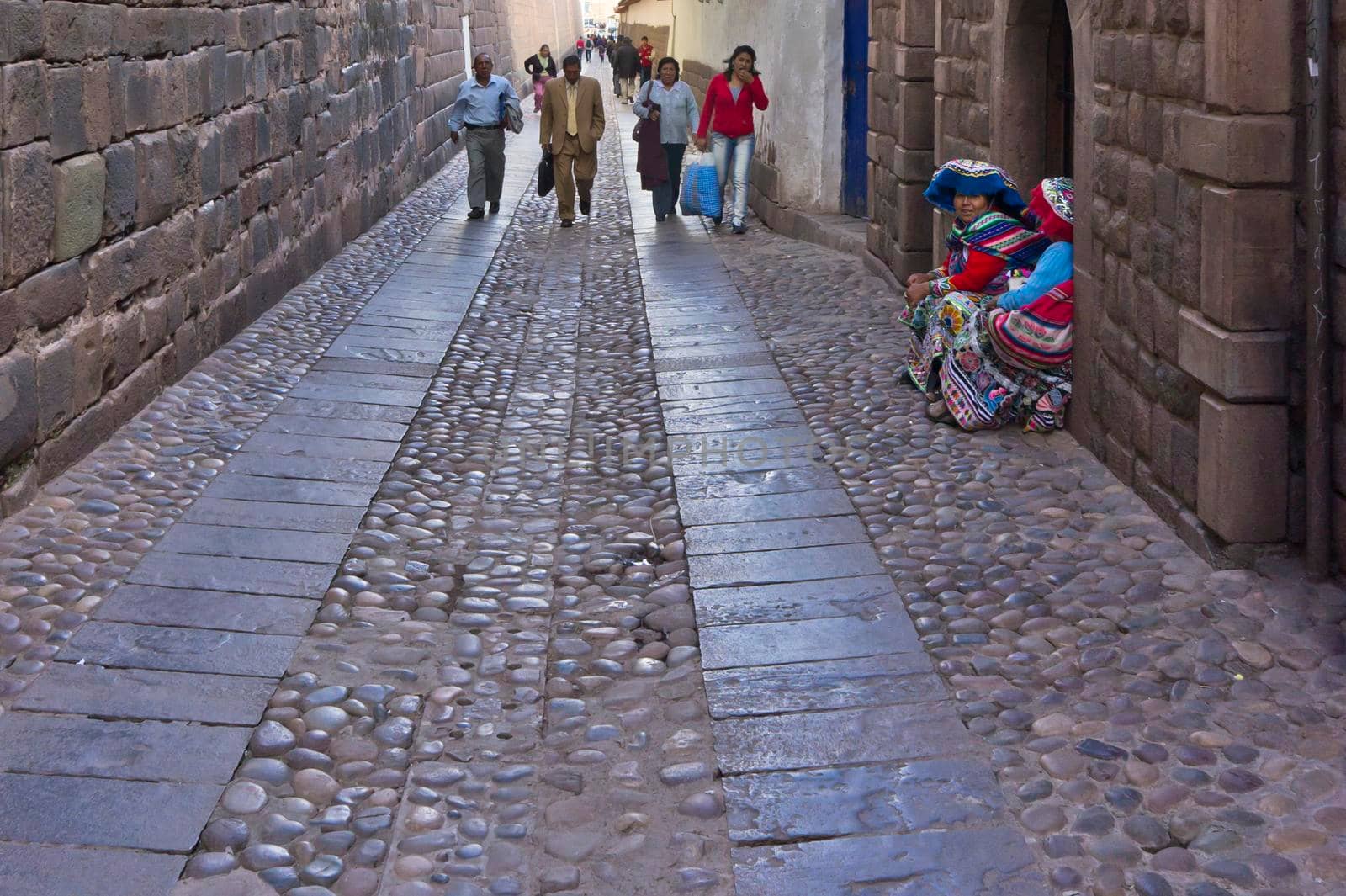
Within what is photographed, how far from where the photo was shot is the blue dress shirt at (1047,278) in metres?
6.64

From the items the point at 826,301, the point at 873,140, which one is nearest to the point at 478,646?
the point at 826,301

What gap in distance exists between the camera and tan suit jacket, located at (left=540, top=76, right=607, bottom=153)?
1441 cm

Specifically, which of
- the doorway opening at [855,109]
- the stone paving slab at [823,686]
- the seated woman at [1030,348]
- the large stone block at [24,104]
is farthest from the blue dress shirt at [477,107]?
the stone paving slab at [823,686]

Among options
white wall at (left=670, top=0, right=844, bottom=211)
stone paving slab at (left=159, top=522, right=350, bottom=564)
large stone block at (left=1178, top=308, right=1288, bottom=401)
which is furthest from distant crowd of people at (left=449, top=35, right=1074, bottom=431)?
white wall at (left=670, top=0, right=844, bottom=211)

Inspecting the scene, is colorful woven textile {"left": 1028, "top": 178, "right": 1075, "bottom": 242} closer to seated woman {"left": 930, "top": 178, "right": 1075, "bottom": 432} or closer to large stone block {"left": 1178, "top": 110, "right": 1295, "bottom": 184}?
seated woman {"left": 930, "top": 178, "right": 1075, "bottom": 432}

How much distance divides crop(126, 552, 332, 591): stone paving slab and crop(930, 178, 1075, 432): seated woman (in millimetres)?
2875

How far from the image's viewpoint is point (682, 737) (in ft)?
13.4

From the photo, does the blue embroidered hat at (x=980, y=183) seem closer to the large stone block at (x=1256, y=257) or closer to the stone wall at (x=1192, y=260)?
the stone wall at (x=1192, y=260)

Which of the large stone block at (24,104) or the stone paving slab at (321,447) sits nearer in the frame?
the large stone block at (24,104)

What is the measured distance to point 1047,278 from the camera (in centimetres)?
666

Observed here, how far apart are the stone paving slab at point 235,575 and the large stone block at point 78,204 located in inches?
67.1

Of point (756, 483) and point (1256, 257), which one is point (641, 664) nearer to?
point (756, 483)

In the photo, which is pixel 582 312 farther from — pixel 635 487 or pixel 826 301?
pixel 635 487

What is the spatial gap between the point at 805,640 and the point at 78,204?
145 inches
